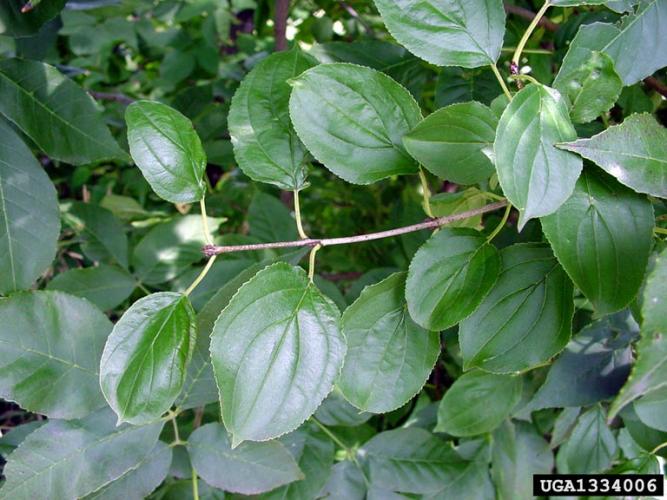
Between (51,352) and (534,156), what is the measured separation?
496 mm

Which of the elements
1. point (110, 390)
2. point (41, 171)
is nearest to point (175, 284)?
point (41, 171)

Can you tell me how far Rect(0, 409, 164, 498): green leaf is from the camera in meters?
0.62

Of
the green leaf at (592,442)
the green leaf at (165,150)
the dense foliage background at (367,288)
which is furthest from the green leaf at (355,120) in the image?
the green leaf at (592,442)

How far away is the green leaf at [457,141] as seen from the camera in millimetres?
509

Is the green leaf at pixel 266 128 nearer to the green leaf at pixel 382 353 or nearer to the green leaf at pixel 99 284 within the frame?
the green leaf at pixel 382 353

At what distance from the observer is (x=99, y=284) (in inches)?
35.2

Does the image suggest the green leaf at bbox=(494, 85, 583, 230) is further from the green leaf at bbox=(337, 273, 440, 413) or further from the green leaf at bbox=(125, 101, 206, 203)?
the green leaf at bbox=(125, 101, 206, 203)

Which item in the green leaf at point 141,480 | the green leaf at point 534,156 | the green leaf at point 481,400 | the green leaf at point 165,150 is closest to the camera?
the green leaf at point 534,156

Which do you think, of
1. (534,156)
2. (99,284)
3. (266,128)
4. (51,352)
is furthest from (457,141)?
(99,284)

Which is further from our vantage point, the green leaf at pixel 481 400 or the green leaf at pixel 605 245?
the green leaf at pixel 481 400

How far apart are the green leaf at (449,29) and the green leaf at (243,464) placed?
0.44m

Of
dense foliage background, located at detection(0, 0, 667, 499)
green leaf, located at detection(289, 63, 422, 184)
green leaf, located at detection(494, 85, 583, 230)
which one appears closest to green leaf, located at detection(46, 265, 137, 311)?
dense foliage background, located at detection(0, 0, 667, 499)

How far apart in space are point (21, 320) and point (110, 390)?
0.55 feet

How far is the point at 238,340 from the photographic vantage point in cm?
50
